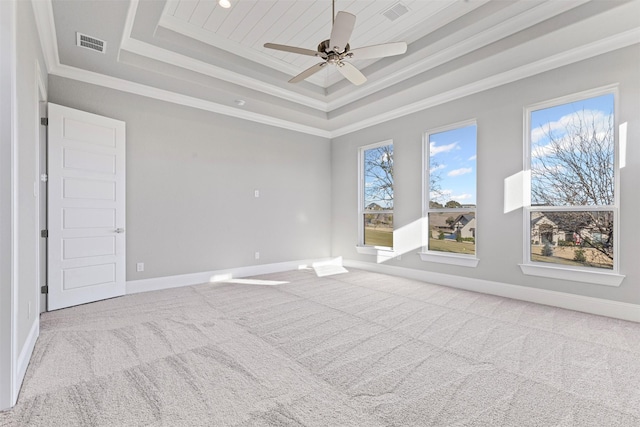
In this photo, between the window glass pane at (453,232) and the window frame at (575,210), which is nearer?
the window frame at (575,210)

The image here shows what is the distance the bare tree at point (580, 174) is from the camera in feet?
11.1

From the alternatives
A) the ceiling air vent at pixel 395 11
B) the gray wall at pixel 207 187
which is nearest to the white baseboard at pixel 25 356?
the gray wall at pixel 207 187

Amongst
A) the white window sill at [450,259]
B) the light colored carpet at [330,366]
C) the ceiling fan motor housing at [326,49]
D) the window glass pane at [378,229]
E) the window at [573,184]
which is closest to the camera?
the light colored carpet at [330,366]

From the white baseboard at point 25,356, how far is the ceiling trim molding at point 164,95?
2.99 meters

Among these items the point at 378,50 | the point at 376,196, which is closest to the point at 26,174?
the point at 378,50

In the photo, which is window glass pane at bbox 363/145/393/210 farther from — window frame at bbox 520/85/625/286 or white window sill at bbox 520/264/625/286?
white window sill at bbox 520/264/625/286

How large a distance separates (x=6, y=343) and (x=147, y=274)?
271cm

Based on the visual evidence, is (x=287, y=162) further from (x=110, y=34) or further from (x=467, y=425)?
(x=467, y=425)

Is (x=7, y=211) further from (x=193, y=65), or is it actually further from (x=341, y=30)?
(x=193, y=65)

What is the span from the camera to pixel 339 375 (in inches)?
83.0

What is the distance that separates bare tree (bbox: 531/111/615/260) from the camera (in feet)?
11.1

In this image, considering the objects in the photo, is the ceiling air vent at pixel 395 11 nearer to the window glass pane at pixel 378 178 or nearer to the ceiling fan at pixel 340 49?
the ceiling fan at pixel 340 49

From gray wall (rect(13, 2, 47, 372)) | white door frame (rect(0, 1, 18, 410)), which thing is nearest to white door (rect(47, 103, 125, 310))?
gray wall (rect(13, 2, 47, 372))

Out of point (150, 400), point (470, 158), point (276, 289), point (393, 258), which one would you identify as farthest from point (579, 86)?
point (150, 400)
